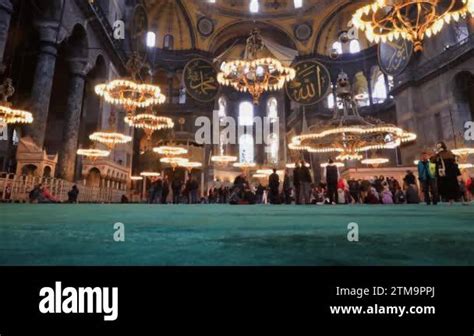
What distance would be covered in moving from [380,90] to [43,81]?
743 inches

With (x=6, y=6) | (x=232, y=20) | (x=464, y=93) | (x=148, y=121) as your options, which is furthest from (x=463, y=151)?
(x=232, y=20)

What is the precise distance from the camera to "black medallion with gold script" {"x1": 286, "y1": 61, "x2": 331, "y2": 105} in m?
9.30

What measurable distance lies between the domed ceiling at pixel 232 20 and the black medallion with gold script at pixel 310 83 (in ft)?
44.3

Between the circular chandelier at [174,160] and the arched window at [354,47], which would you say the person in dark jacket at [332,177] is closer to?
the circular chandelier at [174,160]

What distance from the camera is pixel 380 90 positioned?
68.0ft

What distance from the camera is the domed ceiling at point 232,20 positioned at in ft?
69.7

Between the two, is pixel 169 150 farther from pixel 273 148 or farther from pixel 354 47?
pixel 354 47

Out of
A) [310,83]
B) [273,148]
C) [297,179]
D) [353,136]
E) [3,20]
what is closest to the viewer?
[3,20]

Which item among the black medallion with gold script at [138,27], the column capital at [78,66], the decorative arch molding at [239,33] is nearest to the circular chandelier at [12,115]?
the column capital at [78,66]

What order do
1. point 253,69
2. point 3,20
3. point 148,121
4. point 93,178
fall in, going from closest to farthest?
point 3,20
point 253,69
point 148,121
point 93,178
